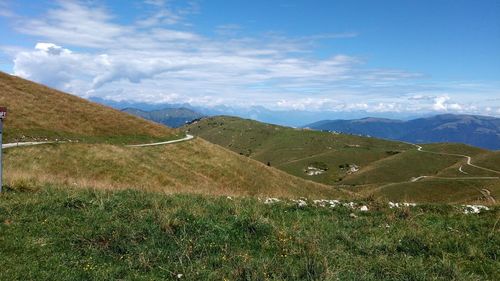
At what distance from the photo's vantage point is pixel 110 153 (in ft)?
167

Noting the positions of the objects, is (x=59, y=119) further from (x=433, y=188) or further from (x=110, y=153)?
(x=433, y=188)

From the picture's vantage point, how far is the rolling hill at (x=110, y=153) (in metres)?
44.5

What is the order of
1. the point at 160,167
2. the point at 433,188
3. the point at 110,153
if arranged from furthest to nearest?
the point at 433,188, the point at 160,167, the point at 110,153

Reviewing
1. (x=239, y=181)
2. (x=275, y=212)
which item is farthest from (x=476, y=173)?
(x=275, y=212)

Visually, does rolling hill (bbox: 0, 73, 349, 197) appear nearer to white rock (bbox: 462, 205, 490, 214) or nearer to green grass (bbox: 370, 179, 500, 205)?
white rock (bbox: 462, 205, 490, 214)

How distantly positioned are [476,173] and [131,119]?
152991mm

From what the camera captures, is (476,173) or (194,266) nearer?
(194,266)

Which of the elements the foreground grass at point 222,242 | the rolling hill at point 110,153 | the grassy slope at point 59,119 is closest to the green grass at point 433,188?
the rolling hill at point 110,153

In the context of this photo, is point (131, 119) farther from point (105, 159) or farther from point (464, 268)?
point (464, 268)

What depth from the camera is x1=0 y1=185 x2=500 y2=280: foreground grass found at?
9758mm

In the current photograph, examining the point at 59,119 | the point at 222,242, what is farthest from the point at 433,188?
the point at 222,242

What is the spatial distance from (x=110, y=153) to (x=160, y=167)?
21.7 ft

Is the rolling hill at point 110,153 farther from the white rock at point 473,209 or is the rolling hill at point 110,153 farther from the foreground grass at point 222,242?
the foreground grass at point 222,242

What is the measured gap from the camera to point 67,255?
10438 mm
